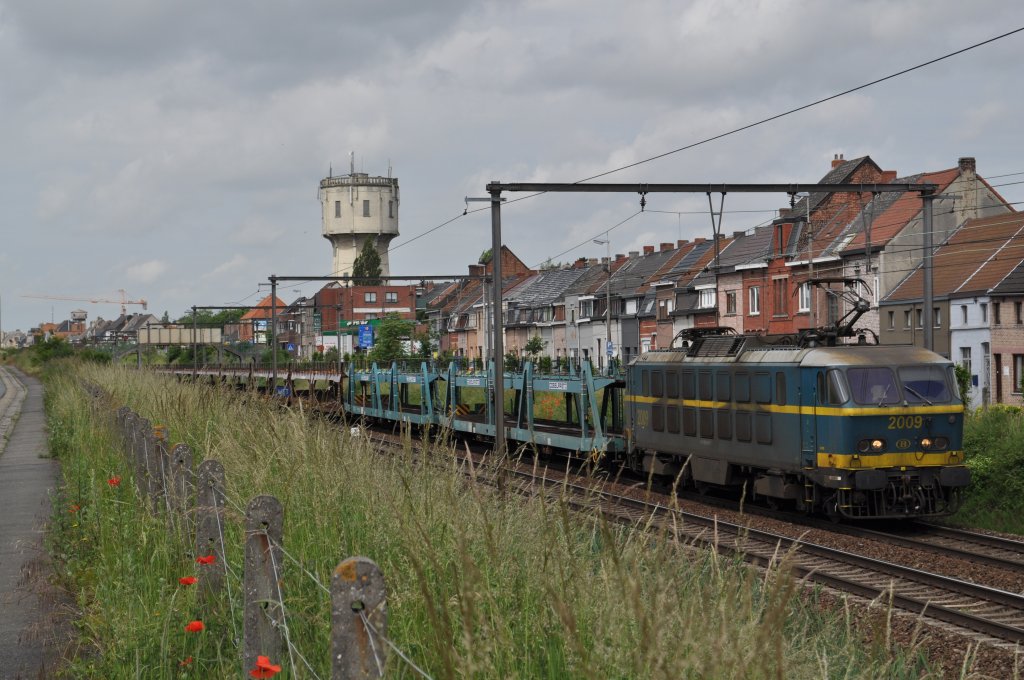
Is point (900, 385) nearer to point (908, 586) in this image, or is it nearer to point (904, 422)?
point (904, 422)

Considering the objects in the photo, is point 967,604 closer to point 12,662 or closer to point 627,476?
point 12,662

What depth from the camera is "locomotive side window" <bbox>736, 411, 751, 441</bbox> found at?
1827 centimetres

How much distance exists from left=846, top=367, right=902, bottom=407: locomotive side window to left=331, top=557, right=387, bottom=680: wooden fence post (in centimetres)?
1354

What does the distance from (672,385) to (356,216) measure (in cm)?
10640

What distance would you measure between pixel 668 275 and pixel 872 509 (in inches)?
2166

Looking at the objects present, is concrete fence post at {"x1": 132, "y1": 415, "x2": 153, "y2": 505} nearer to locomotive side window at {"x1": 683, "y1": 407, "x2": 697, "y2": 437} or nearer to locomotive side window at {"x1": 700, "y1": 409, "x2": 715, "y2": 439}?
locomotive side window at {"x1": 700, "y1": 409, "x2": 715, "y2": 439}

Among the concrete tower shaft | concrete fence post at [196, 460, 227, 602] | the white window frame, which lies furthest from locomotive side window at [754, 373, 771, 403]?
the concrete tower shaft

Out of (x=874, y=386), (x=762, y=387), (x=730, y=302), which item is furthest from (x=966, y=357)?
(x=874, y=386)

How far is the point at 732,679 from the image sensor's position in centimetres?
358

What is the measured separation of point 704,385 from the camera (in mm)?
19625

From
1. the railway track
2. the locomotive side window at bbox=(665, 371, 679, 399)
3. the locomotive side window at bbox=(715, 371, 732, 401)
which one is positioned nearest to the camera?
the railway track

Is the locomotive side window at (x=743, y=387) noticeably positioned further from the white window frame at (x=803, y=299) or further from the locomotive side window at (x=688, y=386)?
the white window frame at (x=803, y=299)

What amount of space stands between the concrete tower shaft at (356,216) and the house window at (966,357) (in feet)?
270

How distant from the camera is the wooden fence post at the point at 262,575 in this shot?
17.8ft
